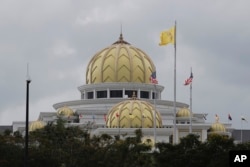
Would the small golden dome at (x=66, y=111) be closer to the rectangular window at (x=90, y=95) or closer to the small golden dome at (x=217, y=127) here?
the rectangular window at (x=90, y=95)

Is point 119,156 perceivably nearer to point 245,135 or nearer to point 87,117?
point 87,117

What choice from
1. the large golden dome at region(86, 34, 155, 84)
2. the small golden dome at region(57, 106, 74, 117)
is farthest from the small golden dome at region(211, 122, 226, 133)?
the small golden dome at region(57, 106, 74, 117)

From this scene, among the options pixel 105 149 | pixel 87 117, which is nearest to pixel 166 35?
pixel 105 149

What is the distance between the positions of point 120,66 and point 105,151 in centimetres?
3639

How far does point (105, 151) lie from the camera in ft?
155

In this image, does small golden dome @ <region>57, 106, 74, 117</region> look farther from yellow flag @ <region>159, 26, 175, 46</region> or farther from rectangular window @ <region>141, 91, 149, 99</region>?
yellow flag @ <region>159, 26, 175, 46</region>

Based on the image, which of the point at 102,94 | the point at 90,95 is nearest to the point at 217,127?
the point at 102,94

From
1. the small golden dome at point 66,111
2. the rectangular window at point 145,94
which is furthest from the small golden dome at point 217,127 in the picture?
the small golden dome at point 66,111

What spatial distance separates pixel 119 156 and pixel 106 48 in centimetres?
4151

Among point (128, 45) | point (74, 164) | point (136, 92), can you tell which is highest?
point (128, 45)

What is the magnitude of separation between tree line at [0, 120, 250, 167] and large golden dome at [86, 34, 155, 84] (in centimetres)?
2907

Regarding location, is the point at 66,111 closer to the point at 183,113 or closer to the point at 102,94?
the point at 102,94

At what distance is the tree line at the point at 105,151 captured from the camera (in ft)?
133

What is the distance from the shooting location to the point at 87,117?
3206 inches
